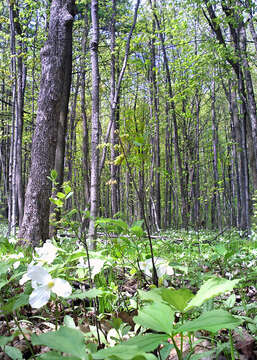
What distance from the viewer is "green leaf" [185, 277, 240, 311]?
0.64 m

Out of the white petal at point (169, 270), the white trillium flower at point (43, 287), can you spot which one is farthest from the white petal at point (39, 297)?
the white petal at point (169, 270)

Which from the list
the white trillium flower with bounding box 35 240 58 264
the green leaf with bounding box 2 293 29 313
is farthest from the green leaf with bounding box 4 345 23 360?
the white trillium flower with bounding box 35 240 58 264

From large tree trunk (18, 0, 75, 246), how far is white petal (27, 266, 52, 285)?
272cm

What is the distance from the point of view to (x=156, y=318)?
2.10 feet

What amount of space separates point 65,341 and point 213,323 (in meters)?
0.33

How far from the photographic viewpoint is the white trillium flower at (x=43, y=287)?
0.83 meters

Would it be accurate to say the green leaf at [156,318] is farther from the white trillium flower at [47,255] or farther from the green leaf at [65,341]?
the white trillium flower at [47,255]

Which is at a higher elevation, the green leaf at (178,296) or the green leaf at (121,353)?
the green leaf at (178,296)

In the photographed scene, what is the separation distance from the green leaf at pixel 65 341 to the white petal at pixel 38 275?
10.1 inches

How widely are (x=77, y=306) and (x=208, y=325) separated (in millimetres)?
1192

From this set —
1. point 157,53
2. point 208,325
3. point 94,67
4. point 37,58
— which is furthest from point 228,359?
point 157,53

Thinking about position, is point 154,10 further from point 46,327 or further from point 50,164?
point 46,327

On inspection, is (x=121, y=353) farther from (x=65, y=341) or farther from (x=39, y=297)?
(x=39, y=297)

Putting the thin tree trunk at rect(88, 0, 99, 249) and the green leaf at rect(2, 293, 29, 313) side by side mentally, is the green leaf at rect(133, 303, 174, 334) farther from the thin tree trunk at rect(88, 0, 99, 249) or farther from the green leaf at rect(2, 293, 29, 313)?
the thin tree trunk at rect(88, 0, 99, 249)
